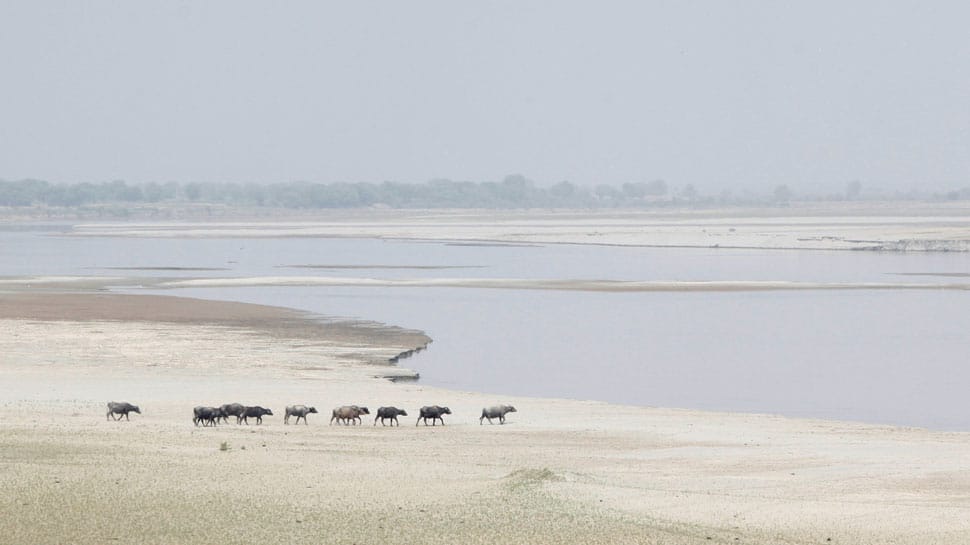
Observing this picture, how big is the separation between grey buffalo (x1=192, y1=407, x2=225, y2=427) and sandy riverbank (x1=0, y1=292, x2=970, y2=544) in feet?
1.17

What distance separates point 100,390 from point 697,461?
1323cm

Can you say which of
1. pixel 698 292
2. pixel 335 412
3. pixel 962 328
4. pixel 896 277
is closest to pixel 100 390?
pixel 335 412

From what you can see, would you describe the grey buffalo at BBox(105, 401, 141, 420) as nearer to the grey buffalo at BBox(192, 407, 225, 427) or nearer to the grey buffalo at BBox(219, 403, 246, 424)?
the grey buffalo at BBox(192, 407, 225, 427)

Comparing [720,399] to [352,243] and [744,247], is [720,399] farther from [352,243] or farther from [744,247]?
[352,243]

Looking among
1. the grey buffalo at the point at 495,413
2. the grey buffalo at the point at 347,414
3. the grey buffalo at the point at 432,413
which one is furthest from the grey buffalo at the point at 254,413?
the grey buffalo at the point at 495,413

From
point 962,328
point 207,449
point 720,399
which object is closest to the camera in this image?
point 207,449

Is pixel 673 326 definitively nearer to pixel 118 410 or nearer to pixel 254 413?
pixel 254 413

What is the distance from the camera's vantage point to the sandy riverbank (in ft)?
48.9

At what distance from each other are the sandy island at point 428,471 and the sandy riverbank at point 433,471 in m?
0.04

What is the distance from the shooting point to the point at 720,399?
30188 mm

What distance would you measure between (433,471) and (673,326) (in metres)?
27.7

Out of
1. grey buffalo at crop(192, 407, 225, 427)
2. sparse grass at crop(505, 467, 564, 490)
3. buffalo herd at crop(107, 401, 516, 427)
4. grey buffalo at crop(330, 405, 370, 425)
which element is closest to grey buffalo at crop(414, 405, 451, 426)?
buffalo herd at crop(107, 401, 516, 427)

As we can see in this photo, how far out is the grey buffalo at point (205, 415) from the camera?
76.3 feet

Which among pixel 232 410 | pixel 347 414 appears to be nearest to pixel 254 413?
pixel 232 410
